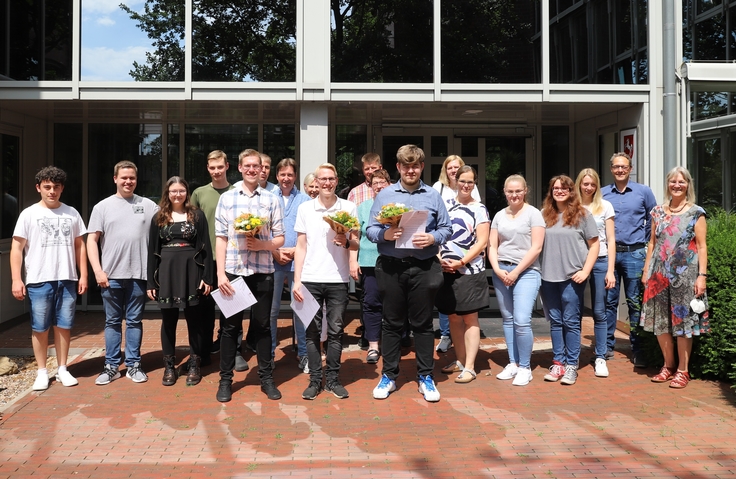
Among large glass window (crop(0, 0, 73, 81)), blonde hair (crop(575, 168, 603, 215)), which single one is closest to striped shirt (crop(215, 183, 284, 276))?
blonde hair (crop(575, 168, 603, 215))

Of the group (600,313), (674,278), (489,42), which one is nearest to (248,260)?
(600,313)

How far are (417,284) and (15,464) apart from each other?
3.21m

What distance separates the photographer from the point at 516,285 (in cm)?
687

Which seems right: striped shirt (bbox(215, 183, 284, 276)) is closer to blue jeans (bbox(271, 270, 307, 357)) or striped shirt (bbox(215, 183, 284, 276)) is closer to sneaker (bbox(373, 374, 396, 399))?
blue jeans (bbox(271, 270, 307, 357))

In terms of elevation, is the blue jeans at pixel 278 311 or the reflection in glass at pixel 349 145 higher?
the reflection in glass at pixel 349 145

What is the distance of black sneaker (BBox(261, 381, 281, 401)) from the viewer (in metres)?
6.30

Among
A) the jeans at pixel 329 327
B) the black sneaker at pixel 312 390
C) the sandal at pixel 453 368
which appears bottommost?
the black sneaker at pixel 312 390

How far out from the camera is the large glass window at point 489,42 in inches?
365

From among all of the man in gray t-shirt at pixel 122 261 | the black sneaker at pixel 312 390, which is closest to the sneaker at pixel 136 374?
the man in gray t-shirt at pixel 122 261

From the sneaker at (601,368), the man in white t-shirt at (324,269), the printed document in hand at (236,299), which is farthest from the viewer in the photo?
the sneaker at (601,368)

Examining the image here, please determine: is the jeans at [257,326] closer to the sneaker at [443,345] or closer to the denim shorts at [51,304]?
the denim shorts at [51,304]

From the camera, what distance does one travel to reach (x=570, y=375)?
6824mm

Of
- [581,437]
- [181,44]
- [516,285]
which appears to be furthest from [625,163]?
[181,44]

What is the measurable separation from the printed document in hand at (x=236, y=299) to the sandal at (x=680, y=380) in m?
3.75
